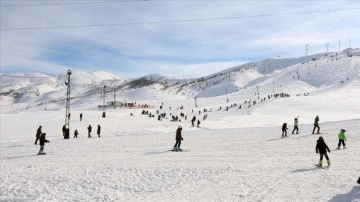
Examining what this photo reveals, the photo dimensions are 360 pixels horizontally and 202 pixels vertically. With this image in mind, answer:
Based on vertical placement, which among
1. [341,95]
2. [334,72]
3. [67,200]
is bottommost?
[67,200]

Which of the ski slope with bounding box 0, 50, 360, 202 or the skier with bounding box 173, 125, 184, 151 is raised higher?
the skier with bounding box 173, 125, 184, 151

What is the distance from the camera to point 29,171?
837 inches

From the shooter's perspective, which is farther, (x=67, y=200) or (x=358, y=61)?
(x=358, y=61)

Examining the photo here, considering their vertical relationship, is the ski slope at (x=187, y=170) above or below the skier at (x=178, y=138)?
below

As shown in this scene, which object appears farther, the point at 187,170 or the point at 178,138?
the point at 178,138

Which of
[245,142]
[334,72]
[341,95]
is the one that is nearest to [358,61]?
[334,72]

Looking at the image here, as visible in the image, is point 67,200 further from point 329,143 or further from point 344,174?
point 329,143

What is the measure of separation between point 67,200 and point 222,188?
586cm

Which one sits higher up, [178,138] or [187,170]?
[178,138]

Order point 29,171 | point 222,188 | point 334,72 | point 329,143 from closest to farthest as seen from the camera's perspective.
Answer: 1. point 222,188
2. point 29,171
3. point 329,143
4. point 334,72

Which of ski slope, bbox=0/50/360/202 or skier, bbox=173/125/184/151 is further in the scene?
skier, bbox=173/125/184/151

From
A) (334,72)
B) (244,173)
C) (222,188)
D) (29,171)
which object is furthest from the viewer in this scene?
(334,72)

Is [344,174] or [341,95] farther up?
[341,95]

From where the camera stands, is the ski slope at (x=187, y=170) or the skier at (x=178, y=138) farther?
the skier at (x=178, y=138)
